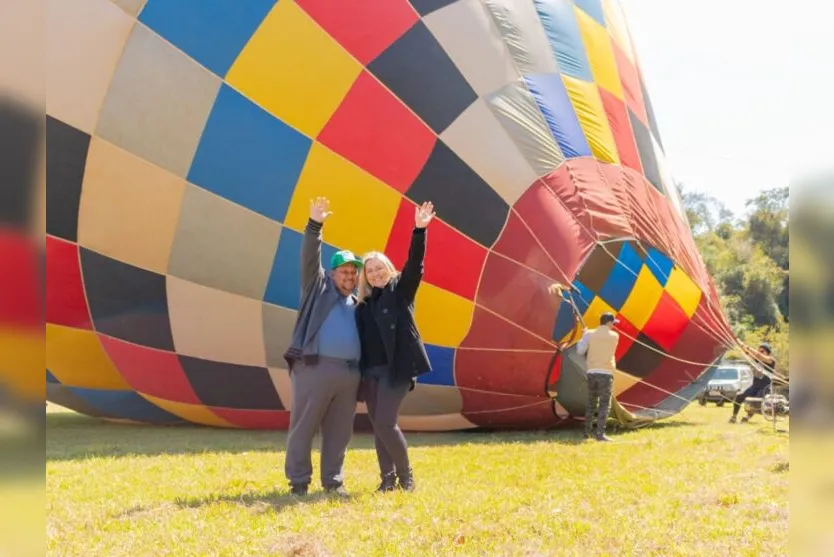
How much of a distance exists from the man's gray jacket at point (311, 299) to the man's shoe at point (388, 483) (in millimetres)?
724

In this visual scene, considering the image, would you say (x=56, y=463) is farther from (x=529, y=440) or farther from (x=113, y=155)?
(x=529, y=440)

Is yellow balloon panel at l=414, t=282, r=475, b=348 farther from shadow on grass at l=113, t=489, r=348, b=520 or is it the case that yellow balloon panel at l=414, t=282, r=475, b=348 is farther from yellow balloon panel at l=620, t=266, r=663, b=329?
shadow on grass at l=113, t=489, r=348, b=520

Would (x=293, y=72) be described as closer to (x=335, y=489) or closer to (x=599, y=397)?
(x=335, y=489)

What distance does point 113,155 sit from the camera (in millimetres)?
5844

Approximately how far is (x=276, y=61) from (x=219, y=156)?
0.77m

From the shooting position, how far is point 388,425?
420 centimetres

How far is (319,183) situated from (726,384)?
38.6 feet

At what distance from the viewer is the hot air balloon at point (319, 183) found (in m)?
5.77

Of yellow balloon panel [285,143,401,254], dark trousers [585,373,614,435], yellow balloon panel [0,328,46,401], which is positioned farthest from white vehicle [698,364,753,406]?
yellow balloon panel [0,328,46,401]

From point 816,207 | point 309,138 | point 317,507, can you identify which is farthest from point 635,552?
point 309,138

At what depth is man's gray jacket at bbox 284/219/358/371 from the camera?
411 cm

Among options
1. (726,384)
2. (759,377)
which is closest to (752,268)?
(726,384)

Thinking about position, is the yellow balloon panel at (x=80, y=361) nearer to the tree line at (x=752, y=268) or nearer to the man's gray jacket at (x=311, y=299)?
the man's gray jacket at (x=311, y=299)

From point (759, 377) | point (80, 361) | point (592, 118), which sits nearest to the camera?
point (592, 118)
